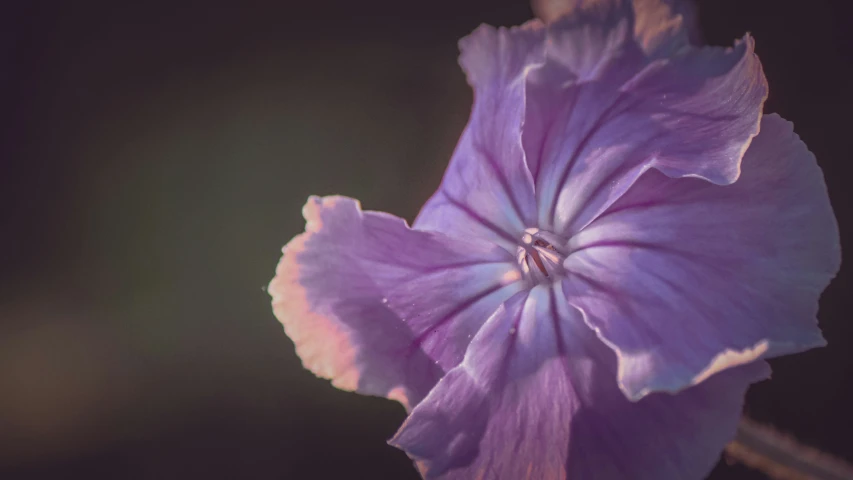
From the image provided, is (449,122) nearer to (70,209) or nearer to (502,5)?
(502,5)

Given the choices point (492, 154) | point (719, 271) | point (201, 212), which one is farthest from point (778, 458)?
point (201, 212)

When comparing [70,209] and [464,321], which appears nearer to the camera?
[464,321]

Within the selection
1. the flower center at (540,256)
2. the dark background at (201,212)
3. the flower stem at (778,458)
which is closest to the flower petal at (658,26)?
the flower center at (540,256)

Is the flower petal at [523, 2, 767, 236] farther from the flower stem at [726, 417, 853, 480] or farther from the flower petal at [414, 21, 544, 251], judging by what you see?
the flower stem at [726, 417, 853, 480]

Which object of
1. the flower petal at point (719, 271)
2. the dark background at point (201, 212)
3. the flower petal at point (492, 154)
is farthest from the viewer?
the dark background at point (201, 212)

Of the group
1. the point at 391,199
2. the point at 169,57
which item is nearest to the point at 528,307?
the point at 391,199

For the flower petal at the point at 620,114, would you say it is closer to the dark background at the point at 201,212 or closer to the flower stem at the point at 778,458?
the flower stem at the point at 778,458
